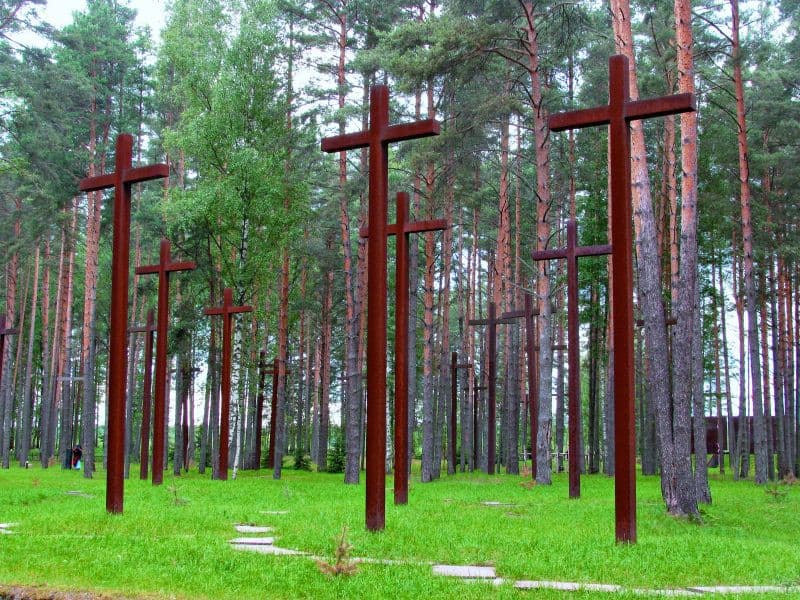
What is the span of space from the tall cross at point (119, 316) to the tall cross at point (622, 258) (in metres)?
5.21

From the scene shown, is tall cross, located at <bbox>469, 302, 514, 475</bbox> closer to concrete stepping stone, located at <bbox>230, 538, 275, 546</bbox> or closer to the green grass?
the green grass

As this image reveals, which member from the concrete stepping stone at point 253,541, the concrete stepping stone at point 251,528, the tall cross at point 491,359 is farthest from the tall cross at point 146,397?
the concrete stepping stone at point 253,541

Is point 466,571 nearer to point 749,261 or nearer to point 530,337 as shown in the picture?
point 530,337

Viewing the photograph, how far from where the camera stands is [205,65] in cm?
2308

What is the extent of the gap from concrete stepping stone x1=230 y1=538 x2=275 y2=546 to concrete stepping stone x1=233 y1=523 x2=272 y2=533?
0.76 m

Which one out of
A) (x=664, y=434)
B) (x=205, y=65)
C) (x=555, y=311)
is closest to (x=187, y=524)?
(x=664, y=434)

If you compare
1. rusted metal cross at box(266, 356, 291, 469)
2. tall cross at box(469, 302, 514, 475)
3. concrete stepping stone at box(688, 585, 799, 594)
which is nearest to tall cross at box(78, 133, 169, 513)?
concrete stepping stone at box(688, 585, 799, 594)

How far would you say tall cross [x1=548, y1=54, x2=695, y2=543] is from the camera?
7801 mm

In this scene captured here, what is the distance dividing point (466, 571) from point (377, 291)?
3.36 metres

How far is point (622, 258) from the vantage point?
808 cm

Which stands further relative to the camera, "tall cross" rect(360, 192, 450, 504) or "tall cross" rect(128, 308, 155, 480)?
"tall cross" rect(128, 308, 155, 480)

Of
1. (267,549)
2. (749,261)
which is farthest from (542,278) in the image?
(267,549)

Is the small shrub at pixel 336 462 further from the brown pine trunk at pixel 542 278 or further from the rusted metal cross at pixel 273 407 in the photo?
the brown pine trunk at pixel 542 278

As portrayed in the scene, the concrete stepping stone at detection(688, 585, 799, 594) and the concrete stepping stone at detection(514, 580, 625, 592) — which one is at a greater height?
the concrete stepping stone at detection(514, 580, 625, 592)
